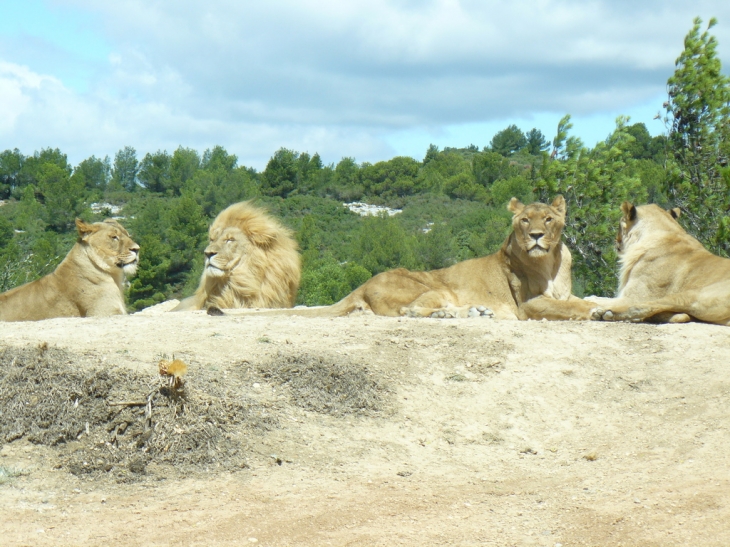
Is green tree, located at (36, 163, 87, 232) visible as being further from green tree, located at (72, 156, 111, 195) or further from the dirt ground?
the dirt ground

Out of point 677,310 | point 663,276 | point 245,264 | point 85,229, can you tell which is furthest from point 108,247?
point 677,310

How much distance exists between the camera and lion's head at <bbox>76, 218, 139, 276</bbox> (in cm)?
1123

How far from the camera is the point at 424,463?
237 inches

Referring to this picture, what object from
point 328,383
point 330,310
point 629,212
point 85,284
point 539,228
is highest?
point 629,212

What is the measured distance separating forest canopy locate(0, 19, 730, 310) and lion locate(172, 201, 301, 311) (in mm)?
6413

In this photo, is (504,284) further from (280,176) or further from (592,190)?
(280,176)

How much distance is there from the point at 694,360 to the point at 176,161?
104 m

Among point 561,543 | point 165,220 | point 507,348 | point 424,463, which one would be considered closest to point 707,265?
point 507,348

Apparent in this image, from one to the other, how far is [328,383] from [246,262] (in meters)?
5.18

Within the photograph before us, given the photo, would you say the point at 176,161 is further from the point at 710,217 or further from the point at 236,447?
the point at 236,447

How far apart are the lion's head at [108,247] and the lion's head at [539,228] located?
484 centimetres

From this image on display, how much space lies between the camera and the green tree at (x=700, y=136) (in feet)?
52.7

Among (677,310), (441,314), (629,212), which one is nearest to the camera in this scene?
(677,310)

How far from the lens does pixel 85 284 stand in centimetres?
1112
